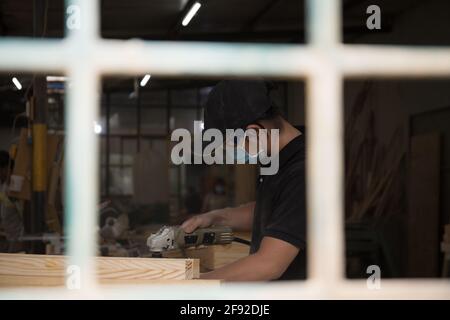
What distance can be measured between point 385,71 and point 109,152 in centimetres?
1259

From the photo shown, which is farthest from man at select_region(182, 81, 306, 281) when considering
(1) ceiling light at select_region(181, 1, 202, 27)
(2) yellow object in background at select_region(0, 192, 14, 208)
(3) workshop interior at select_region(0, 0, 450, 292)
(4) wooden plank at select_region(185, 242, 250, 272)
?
(1) ceiling light at select_region(181, 1, 202, 27)

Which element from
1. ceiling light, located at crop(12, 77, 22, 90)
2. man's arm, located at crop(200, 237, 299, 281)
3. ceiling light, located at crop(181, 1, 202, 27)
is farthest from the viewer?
ceiling light, located at crop(181, 1, 202, 27)

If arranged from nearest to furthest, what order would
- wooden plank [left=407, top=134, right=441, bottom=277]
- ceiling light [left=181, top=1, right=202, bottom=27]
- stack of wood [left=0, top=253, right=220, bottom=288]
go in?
stack of wood [left=0, top=253, right=220, bottom=288]
wooden plank [left=407, top=134, right=441, bottom=277]
ceiling light [left=181, top=1, right=202, bottom=27]

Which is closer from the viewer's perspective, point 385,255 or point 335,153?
point 335,153

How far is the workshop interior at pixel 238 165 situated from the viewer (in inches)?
203

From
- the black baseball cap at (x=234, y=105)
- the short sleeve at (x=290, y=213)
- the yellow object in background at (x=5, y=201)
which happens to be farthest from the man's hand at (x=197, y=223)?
the yellow object in background at (x=5, y=201)

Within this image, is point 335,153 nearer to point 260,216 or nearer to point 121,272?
point 121,272

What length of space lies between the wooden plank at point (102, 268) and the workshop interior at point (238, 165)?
0.84m

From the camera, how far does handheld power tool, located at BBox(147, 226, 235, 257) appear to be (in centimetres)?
260

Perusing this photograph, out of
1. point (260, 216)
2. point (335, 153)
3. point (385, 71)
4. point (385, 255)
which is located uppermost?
point (385, 71)

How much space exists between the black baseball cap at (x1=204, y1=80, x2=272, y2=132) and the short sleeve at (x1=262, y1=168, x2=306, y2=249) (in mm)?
268

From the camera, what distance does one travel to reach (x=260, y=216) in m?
2.49

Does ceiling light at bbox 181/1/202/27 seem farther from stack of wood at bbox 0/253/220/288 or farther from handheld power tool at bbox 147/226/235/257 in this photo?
stack of wood at bbox 0/253/220/288
